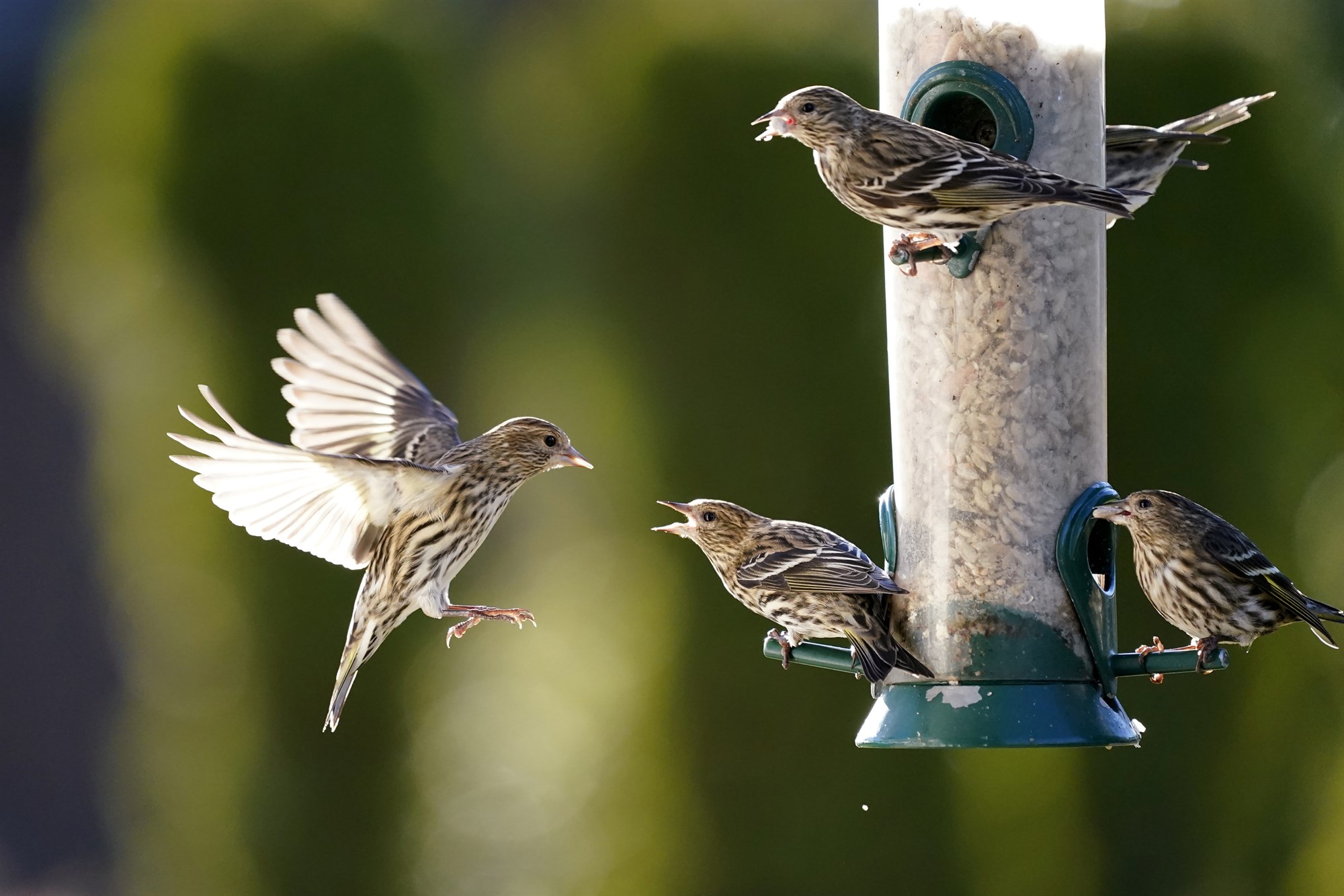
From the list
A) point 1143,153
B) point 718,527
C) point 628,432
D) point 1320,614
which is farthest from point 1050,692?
point 628,432

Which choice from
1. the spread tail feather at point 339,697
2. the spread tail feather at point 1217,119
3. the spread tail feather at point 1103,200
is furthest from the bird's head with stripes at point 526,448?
the spread tail feather at point 1217,119

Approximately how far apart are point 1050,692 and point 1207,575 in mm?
650

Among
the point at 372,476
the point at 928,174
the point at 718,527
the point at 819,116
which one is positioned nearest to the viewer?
the point at 928,174

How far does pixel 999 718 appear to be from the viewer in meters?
5.28

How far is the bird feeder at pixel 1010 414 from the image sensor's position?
5469mm

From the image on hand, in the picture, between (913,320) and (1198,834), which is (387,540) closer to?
(913,320)

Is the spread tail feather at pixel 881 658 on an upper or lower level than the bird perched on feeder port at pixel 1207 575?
lower

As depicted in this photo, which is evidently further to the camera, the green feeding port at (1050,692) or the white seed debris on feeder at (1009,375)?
the white seed debris on feeder at (1009,375)

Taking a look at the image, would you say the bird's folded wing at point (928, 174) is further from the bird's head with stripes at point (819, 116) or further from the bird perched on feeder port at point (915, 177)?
the bird's head with stripes at point (819, 116)

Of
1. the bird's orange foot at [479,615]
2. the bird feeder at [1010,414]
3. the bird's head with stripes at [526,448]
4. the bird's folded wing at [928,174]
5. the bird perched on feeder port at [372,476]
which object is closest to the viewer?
the bird's folded wing at [928,174]

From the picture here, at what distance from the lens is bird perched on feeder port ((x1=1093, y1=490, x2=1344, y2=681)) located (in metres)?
5.52

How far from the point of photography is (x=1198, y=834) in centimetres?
812

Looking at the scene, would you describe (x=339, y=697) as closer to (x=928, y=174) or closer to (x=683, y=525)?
(x=683, y=525)

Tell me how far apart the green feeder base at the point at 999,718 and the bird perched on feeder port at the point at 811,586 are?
114mm
